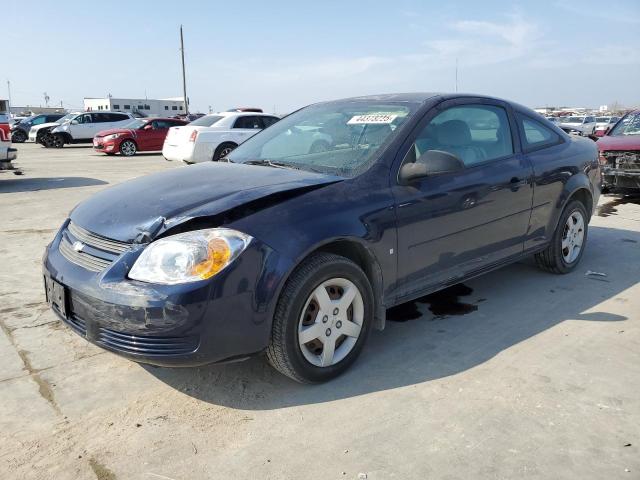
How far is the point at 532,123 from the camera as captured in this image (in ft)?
15.0

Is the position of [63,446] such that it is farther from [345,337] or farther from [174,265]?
[345,337]

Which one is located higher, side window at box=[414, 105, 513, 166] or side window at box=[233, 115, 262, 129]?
side window at box=[233, 115, 262, 129]

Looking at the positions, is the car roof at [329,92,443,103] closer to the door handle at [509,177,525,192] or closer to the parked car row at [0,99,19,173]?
the door handle at [509,177,525,192]

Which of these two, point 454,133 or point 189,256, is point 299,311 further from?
point 454,133

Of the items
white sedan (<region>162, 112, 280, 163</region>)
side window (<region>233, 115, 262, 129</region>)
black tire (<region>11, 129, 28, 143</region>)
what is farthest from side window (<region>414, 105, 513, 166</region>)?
black tire (<region>11, 129, 28, 143</region>)

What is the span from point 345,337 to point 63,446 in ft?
4.96

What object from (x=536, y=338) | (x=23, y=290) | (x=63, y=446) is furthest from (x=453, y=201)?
(x=23, y=290)

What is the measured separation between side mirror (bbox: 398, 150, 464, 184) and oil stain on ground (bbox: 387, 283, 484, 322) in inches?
45.7

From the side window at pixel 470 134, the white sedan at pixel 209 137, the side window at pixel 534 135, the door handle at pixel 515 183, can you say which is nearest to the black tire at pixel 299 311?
the side window at pixel 470 134

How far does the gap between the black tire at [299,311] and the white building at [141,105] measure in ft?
287

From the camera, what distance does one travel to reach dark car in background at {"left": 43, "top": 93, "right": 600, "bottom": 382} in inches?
102

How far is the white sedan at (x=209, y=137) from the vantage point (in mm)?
12969

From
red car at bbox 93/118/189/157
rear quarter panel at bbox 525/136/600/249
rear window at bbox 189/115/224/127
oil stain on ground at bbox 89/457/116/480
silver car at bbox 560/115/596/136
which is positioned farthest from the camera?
silver car at bbox 560/115/596/136

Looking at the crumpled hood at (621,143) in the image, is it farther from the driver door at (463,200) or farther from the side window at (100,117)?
the side window at (100,117)
